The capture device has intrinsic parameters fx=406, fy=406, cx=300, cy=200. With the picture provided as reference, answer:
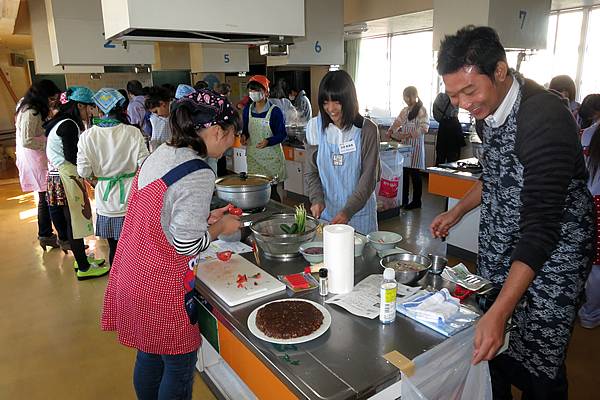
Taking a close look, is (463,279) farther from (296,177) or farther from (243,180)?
(296,177)

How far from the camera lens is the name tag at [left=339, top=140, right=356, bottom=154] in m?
2.20

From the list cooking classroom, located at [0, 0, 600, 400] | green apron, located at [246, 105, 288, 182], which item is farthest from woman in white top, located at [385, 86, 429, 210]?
green apron, located at [246, 105, 288, 182]

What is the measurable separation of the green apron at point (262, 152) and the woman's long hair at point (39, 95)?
1863 millimetres

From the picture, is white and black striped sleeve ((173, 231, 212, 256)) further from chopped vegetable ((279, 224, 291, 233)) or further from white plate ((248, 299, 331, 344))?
chopped vegetable ((279, 224, 291, 233))

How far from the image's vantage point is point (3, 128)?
31.6 ft

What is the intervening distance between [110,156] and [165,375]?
196 centimetres

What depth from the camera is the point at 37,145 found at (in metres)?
3.99

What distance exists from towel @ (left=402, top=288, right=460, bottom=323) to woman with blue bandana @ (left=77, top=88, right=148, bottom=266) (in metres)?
2.38

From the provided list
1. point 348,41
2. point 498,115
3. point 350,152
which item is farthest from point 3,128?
point 498,115

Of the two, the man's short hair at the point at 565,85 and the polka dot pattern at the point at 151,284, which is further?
the man's short hair at the point at 565,85

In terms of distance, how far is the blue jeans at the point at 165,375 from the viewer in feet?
4.65

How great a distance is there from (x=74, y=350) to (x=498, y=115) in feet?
8.88

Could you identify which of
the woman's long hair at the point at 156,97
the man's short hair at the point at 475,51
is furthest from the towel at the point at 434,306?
the woman's long hair at the point at 156,97

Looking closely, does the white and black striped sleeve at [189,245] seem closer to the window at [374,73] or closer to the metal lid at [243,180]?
the metal lid at [243,180]
